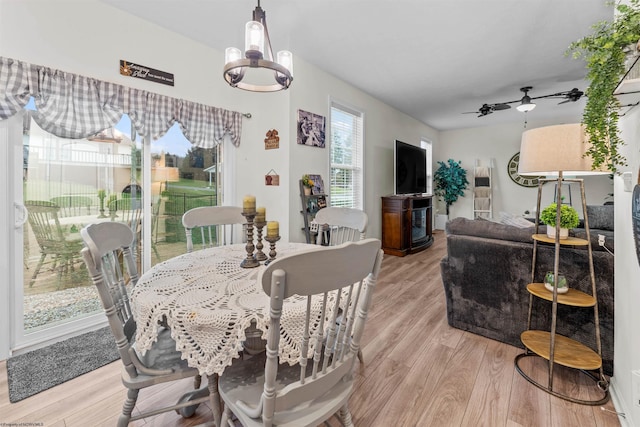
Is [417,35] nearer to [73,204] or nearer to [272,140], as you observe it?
[272,140]

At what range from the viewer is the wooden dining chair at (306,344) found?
0.77 m

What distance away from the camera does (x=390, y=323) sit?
2.52m

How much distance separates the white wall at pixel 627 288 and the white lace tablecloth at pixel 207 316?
5.03 ft

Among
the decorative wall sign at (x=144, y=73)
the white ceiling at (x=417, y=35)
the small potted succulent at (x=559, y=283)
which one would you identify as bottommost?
the small potted succulent at (x=559, y=283)

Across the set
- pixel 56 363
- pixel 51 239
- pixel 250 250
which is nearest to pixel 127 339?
pixel 250 250

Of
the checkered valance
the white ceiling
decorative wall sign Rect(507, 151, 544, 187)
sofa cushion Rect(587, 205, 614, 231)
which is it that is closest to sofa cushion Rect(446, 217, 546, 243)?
sofa cushion Rect(587, 205, 614, 231)

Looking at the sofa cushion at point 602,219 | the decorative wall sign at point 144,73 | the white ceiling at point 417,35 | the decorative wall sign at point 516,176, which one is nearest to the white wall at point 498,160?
the decorative wall sign at point 516,176

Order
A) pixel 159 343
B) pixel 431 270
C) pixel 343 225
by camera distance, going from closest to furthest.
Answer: pixel 159 343, pixel 343 225, pixel 431 270

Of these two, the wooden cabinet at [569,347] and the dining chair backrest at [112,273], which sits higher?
the dining chair backrest at [112,273]

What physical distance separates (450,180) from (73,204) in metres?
7.04

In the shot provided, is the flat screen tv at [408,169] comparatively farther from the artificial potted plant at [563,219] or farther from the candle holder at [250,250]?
the candle holder at [250,250]

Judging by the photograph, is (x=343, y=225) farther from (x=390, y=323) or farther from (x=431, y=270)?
(x=431, y=270)

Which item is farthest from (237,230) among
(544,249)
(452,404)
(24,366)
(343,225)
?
(544,249)

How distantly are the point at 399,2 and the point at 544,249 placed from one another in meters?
2.24
